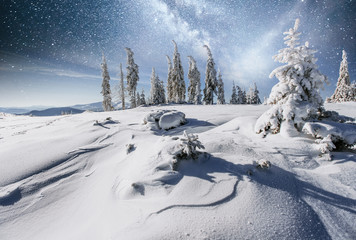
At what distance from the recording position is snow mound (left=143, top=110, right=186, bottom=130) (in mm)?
7227

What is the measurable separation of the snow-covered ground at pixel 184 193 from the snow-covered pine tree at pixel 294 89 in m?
0.52

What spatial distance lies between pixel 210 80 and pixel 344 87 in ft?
77.2

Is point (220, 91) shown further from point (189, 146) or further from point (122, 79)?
point (189, 146)

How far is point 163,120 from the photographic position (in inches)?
289

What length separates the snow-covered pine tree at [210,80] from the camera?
3278cm

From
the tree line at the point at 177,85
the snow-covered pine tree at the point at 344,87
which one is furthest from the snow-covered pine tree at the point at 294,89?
the snow-covered pine tree at the point at 344,87

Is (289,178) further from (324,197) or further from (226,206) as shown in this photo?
(226,206)

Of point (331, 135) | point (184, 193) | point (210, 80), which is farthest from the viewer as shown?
point (210, 80)

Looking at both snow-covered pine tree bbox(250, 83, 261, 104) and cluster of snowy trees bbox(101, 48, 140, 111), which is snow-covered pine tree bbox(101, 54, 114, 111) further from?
snow-covered pine tree bbox(250, 83, 261, 104)

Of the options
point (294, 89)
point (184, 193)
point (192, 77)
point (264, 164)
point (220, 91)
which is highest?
point (192, 77)

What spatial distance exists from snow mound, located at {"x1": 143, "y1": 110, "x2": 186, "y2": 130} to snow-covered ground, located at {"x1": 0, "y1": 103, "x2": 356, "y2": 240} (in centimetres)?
235

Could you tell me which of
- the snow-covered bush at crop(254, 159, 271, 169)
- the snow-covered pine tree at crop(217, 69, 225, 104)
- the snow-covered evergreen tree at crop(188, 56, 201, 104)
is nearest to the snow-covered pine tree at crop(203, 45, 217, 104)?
the snow-covered pine tree at crop(217, 69, 225, 104)

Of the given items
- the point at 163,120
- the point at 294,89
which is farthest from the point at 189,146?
the point at 294,89

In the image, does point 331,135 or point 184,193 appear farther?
point 331,135
